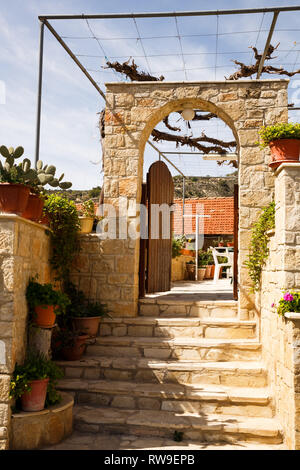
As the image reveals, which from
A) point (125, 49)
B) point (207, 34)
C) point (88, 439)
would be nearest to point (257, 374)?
point (88, 439)

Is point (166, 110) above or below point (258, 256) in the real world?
above

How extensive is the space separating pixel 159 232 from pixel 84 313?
2179mm

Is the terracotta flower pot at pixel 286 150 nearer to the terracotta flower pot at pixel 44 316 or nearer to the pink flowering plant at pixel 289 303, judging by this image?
the pink flowering plant at pixel 289 303

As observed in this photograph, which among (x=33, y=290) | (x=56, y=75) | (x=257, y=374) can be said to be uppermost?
(x=56, y=75)

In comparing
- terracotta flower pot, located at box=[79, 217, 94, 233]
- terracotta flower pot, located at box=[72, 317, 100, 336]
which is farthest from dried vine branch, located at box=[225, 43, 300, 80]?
terracotta flower pot, located at box=[72, 317, 100, 336]

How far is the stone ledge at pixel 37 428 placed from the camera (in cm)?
386

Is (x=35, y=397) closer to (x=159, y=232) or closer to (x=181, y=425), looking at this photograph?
(x=181, y=425)

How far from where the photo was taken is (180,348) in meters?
5.23

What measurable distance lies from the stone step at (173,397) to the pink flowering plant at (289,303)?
46.8 inches

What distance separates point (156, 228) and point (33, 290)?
299cm

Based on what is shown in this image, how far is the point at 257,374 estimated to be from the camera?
479 cm
